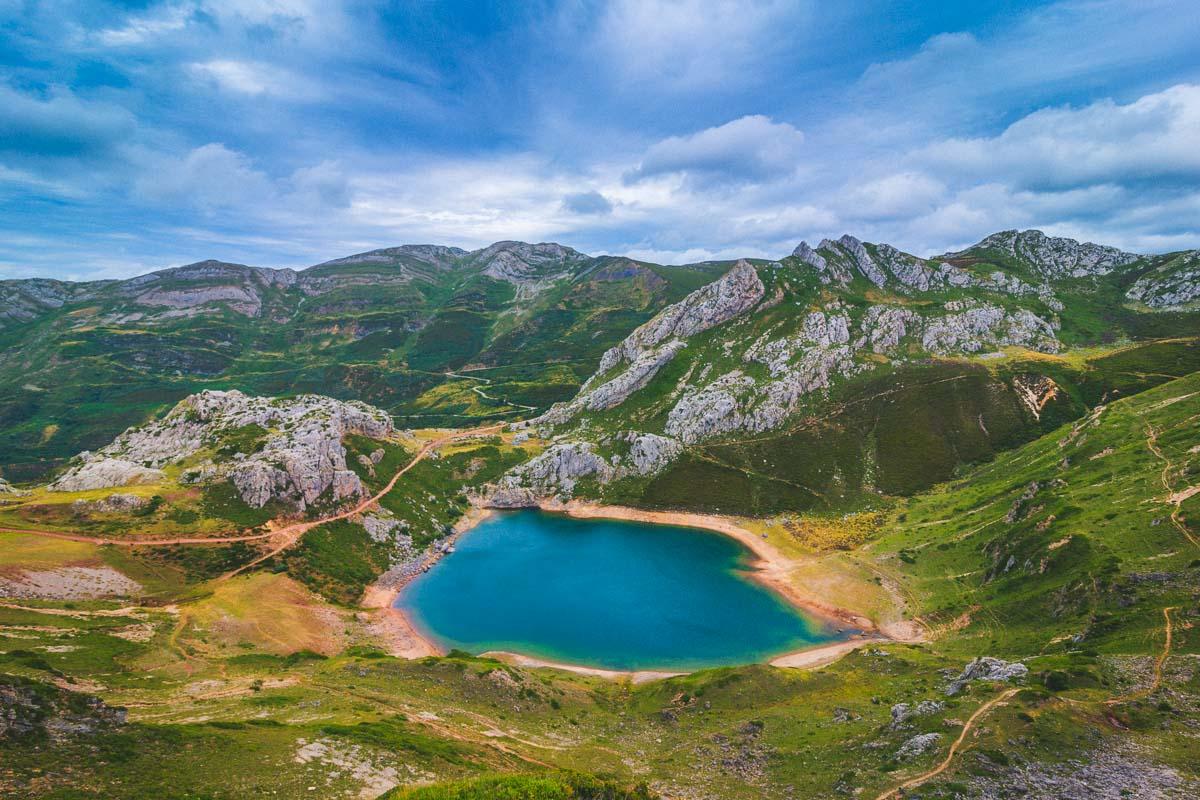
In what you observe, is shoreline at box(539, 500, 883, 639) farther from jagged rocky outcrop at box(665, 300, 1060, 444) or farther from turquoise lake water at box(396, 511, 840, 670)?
jagged rocky outcrop at box(665, 300, 1060, 444)

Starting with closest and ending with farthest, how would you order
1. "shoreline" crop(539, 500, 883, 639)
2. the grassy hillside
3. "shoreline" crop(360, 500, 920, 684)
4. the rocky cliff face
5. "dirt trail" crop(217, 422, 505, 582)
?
the grassy hillside < "shoreline" crop(360, 500, 920, 684) < "shoreline" crop(539, 500, 883, 639) < "dirt trail" crop(217, 422, 505, 582) < the rocky cliff face

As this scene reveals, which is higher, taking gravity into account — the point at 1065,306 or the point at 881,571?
the point at 1065,306

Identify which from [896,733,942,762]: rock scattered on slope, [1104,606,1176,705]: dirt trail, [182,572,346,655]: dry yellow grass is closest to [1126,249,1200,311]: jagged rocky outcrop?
[1104,606,1176,705]: dirt trail

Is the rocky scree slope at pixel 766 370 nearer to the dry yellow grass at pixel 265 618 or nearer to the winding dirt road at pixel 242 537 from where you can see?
the winding dirt road at pixel 242 537

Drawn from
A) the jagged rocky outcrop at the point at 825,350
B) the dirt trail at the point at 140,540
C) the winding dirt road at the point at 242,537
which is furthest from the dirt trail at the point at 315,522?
the jagged rocky outcrop at the point at 825,350

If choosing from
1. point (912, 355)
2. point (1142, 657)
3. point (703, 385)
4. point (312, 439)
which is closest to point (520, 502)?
point (312, 439)

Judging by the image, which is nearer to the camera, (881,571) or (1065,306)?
(881,571)

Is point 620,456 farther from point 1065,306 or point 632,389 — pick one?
point 1065,306
